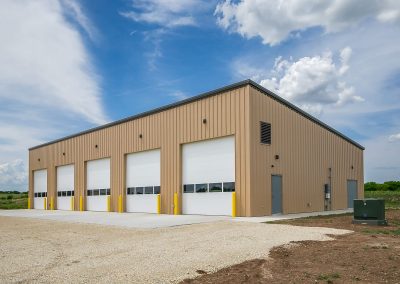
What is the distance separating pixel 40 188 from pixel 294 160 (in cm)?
2753

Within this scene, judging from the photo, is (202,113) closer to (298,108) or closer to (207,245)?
(298,108)

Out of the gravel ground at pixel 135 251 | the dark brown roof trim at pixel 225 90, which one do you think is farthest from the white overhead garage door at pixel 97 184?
the gravel ground at pixel 135 251

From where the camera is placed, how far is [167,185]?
80.8 ft

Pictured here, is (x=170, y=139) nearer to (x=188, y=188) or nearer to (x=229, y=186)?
(x=188, y=188)

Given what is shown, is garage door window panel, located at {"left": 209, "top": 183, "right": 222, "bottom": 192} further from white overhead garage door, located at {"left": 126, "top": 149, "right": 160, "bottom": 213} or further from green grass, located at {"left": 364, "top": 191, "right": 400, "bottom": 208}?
green grass, located at {"left": 364, "top": 191, "right": 400, "bottom": 208}

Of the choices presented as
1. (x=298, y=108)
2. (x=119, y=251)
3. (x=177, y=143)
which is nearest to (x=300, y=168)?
(x=298, y=108)

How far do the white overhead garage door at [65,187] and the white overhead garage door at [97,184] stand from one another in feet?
9.84

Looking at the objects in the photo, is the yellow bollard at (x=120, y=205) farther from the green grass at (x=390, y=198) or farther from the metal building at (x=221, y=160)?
the green grass at (x=390, y=198)

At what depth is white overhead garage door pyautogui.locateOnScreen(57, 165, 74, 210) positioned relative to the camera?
115 feet

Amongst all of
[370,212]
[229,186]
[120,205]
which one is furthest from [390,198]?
[370,212]

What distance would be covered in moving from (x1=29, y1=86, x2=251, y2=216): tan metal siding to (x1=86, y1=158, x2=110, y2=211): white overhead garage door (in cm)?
55

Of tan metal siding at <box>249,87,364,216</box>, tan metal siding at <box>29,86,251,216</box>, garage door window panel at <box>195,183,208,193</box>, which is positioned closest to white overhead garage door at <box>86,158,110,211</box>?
tan metal siding at <box>29,86,251,216</box>

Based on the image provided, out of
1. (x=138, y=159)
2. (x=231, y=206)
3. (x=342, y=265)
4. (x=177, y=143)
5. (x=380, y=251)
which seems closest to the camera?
(x=342, y=265)

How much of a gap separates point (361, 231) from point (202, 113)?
11165 millimetres
